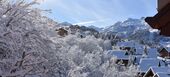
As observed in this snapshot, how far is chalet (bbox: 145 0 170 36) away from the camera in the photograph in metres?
3.86

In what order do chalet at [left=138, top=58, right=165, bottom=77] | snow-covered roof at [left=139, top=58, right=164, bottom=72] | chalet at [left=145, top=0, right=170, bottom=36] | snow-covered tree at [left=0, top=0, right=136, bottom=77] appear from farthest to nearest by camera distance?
snow-covered roof at [left=139, top=58, right=164, bottom=72] < chalet at [left=138, top=58, right=165, bottom=77] < snow-covered tree at [left=0, top=0, right=136, bottom=77] < chalet at [left=145, top=0, right=170, bottom=36]

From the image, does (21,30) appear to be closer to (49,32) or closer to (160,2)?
(49,32)

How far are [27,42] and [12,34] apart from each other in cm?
53

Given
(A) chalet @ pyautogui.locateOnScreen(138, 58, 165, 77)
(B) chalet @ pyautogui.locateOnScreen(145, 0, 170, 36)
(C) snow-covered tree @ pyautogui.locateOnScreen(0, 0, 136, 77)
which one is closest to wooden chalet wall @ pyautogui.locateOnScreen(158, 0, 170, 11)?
(B) chalet @ pyautogui.locateOnScreen(145, 0, 170, 36)

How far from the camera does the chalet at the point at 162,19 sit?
386cm

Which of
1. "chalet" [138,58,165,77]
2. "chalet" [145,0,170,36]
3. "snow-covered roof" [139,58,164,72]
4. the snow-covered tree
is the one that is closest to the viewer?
"chalet" [145,0,170,36]

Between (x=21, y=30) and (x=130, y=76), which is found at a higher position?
(x=21, y=30)

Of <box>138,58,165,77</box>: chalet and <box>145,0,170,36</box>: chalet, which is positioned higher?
<box>145,0,170,36</box>: chalet

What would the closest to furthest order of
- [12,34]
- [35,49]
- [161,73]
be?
1. [12,34]
2. [35,49]
3. [161,73]

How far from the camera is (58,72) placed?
8844 mm

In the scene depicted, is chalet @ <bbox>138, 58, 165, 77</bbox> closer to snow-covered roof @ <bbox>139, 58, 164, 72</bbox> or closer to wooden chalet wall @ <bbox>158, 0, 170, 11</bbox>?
snow-covered roof @ <bbox>139, 58, 164, 72</bbox>

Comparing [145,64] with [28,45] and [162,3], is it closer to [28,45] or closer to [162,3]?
[28,45]

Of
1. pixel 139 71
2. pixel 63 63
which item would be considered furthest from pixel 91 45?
pixel 63 63

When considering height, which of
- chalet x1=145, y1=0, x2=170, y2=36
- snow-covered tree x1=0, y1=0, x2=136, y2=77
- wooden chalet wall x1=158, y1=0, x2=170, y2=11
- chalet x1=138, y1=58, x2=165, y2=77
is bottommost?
chalet x1=138, y1=58, x2=165, y2=77
